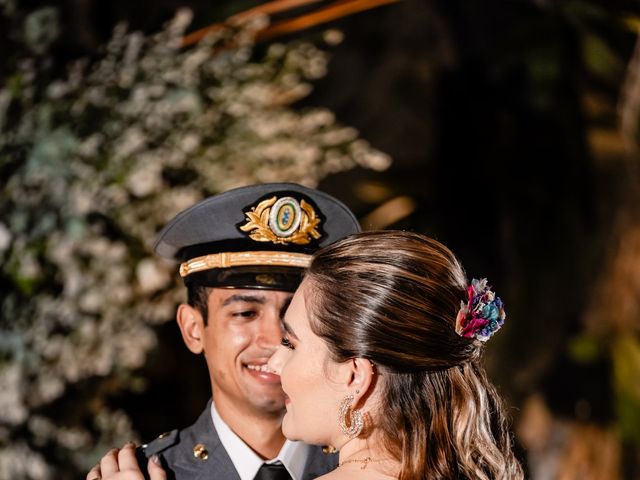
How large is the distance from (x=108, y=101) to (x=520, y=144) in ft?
5.18

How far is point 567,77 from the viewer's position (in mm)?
3387

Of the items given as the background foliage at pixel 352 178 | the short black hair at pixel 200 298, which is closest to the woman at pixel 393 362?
the short black hair at pixel 200 298

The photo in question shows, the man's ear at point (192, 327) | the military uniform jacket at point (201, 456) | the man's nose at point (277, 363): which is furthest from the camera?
the man's ear at point (192, 327)

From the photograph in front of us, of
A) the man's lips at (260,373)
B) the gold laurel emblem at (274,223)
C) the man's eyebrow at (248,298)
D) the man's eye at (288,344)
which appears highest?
the gold laurel emblem at (274,223)

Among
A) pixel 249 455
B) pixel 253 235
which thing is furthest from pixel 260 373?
pixel 253 235

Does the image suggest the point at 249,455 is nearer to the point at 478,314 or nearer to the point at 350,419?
the point at 350,419

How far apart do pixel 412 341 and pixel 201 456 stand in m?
0.60

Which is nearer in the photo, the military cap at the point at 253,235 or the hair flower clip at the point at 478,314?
the hair flower clip at the point at 478,314

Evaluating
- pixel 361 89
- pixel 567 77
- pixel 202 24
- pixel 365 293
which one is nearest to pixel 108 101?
pixel 202 24

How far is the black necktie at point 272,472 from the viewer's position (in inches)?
68.8

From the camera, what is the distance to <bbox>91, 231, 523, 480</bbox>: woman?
133 cm

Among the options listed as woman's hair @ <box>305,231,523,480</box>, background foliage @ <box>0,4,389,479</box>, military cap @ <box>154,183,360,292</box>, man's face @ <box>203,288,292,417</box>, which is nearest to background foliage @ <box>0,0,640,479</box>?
background foliage @ <box>0,4,389,479</box>

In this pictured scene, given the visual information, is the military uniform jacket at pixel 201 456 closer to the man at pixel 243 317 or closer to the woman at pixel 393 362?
the man at pixel 243 317

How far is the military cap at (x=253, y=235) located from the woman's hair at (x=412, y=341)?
38cm
